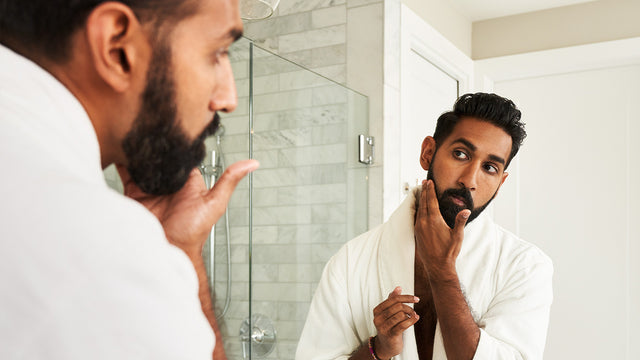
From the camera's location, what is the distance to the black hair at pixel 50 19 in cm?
35

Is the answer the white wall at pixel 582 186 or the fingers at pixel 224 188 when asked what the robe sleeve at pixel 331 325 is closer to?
the fingers at pixel 224 188

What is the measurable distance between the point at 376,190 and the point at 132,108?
123cm

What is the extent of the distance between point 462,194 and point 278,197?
0.42m

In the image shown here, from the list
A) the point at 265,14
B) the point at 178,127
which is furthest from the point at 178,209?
the point at 265,14

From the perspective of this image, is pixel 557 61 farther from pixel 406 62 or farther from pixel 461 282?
pixel 461 282

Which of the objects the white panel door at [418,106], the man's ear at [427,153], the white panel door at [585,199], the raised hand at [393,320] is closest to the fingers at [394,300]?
the raised hand at [393,320]

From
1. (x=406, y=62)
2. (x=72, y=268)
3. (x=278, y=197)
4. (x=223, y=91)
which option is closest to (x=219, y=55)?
(x=223, y=91)

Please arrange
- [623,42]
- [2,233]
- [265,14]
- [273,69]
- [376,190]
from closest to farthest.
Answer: [2,233] → [265,14] → [273,69] → [376,190] → [623,42]

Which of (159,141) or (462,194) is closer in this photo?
(159,141)

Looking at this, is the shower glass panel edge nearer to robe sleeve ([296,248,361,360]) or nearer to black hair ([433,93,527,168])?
robe sleeve ([296,248,361,360])

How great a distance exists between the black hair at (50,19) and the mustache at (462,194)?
0.69 m

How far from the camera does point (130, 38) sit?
36 cm

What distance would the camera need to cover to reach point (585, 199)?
214 cm

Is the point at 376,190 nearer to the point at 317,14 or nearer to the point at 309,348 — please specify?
the point at 317,14
